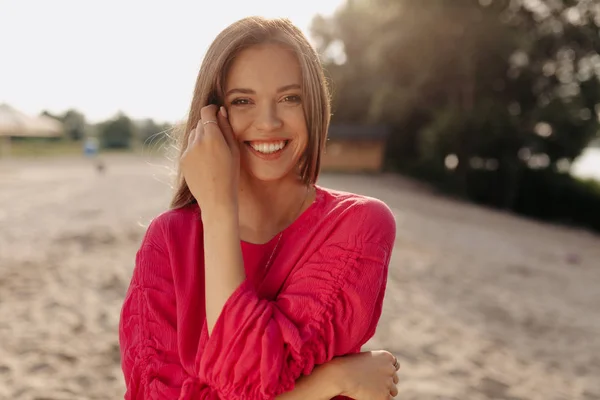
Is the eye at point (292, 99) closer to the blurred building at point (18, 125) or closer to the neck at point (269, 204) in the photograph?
the neck at point (269, 204)

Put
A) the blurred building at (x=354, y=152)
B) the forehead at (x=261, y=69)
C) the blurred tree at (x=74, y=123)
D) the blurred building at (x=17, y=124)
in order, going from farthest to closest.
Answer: the blurred tree at (x=74, y=123)
the blurred building at (x=17, y=124)
the blurred building at (x=354, y=152)
the forehead at (x=261, y=69)

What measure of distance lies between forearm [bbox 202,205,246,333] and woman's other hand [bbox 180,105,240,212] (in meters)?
0.03

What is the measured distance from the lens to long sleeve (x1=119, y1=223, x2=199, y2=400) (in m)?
1.28

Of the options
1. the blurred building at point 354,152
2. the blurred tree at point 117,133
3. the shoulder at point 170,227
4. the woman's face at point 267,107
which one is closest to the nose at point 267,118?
the woman's face at point 267,107

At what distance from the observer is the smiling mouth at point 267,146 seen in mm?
1409

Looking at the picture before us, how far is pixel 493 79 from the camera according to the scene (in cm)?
1823

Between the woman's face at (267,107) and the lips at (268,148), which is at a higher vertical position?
the woman's face at (267,107)

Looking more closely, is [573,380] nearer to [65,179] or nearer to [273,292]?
[273,292]

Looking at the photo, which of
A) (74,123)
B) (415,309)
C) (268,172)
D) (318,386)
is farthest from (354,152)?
(74,123)

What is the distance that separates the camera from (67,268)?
5840 mm

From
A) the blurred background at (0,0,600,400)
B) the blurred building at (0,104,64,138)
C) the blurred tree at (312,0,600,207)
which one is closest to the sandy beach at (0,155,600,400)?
the blurred background at (0,0,600,400)

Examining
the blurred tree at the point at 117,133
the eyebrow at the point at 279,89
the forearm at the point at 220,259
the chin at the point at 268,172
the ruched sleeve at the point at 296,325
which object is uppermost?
the eyebrow at the point at 279,89

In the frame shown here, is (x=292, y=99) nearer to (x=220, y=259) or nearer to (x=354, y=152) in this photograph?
(x=220, y=259)

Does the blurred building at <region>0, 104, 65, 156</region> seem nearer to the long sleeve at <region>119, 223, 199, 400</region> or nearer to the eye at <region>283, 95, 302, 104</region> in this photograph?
the long sleeve at <region>119, 223, 199, 400</region>
